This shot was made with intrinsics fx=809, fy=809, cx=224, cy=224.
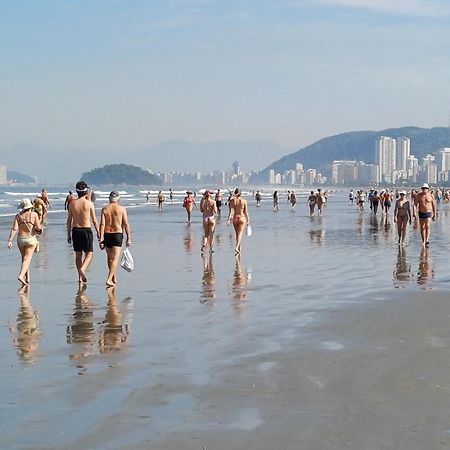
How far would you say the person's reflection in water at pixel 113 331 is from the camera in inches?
307

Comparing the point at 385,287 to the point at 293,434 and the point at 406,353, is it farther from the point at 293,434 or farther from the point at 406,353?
the point at 293,434

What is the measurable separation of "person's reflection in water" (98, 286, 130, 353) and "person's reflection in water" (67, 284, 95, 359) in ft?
0.37

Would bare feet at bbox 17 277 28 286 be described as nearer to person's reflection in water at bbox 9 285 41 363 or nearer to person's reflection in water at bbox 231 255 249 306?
person's reflection in water at bbox 9 285 41 363

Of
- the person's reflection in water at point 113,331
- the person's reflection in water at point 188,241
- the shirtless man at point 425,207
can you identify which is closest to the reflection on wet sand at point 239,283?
the person's reflection in water at point 113,331

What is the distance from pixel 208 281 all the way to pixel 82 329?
4.87m

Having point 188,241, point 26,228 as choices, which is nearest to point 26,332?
point 26,228

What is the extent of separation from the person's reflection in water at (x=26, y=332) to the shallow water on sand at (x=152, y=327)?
0.01m

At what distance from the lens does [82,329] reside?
345 inches

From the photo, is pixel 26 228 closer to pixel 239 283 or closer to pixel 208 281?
pixel 208 281

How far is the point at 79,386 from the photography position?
6.22 meters

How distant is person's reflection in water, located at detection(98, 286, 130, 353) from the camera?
307 inches

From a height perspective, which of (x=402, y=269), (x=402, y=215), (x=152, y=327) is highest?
(x=402, y=215)

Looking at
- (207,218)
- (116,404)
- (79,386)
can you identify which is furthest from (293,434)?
(207,218)

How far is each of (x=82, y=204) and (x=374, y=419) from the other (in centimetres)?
861
